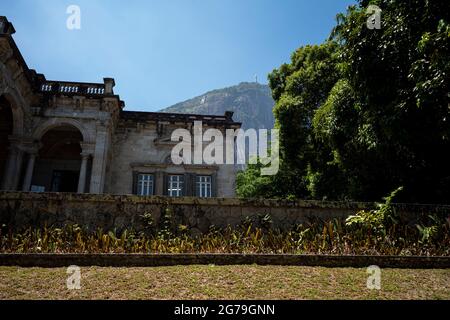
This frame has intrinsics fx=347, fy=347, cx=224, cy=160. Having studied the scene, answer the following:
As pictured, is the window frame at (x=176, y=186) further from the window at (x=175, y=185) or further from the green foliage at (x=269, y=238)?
the green foliage at (x=269, y=238)

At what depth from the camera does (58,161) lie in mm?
18719

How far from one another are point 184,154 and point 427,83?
12.7 metres


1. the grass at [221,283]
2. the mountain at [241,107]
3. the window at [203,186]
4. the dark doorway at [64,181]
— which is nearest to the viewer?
the grass at [221,283]

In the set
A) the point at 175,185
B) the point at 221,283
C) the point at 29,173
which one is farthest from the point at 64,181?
the point at 221,283

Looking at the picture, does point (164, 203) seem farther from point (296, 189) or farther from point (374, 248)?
point (296, 189)

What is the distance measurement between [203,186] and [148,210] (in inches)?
385

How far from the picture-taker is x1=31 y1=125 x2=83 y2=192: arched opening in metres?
18.2

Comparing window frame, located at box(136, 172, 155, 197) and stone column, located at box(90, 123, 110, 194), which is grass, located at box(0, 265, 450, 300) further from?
window frame, located at box(136, 172, 155, 197)

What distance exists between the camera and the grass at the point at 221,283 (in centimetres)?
494

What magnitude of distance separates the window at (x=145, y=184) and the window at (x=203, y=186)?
2.36m

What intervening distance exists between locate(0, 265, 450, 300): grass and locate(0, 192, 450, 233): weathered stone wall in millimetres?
2284

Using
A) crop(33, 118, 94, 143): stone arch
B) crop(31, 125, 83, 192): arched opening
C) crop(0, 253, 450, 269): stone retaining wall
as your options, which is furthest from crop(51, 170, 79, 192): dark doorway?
crop(0, 253, 450, 269): stone retaining wall

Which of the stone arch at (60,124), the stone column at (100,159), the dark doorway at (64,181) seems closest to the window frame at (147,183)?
the stone column at (100,159)

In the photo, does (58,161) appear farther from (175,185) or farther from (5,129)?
(175,185)
